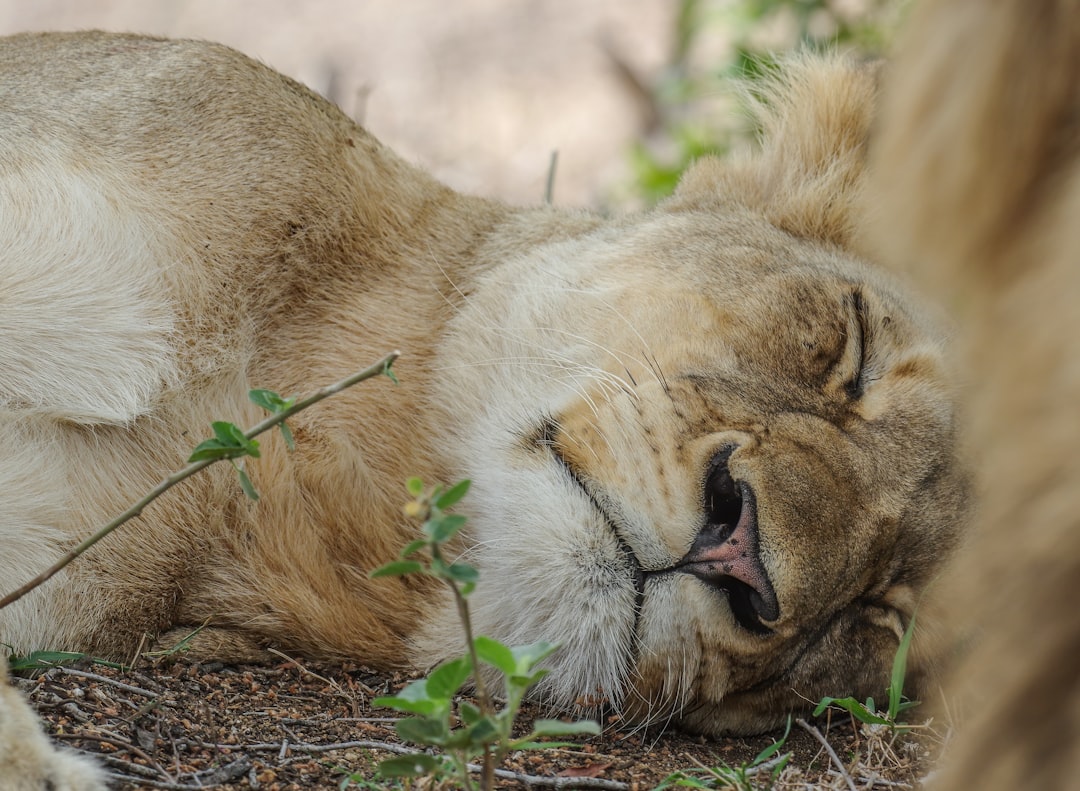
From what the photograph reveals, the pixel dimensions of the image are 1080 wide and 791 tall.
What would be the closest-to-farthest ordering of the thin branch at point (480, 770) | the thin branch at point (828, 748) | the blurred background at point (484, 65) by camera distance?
the thin branch at point (480, 770) < the thin branch at point (828, 748) < the blurred background at point (484, 65)

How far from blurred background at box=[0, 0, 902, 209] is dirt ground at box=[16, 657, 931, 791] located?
21.3 feet

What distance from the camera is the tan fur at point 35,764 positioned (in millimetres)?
2100

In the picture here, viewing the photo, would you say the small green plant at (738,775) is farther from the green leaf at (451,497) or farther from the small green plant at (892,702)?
the green leaf at (451,497)

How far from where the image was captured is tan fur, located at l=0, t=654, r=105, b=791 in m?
2.10

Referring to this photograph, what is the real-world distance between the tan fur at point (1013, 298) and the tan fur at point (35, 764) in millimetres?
1419

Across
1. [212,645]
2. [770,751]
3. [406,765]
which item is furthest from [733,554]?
[212,645]

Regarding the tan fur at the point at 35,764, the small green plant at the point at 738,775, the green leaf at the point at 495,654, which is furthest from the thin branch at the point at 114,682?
the small green plant at the point at 738,775

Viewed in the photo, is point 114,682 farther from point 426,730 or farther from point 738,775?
point 738,775

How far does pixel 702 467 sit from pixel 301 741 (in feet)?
3.37

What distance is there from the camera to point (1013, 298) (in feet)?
5.11

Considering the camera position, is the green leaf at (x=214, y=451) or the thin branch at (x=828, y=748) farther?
the thin branch at (x=828, y=748)

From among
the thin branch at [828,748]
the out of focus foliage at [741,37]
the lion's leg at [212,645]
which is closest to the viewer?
the thin branch at [828,748]

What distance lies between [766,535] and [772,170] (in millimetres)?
1781

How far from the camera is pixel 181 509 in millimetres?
3084
